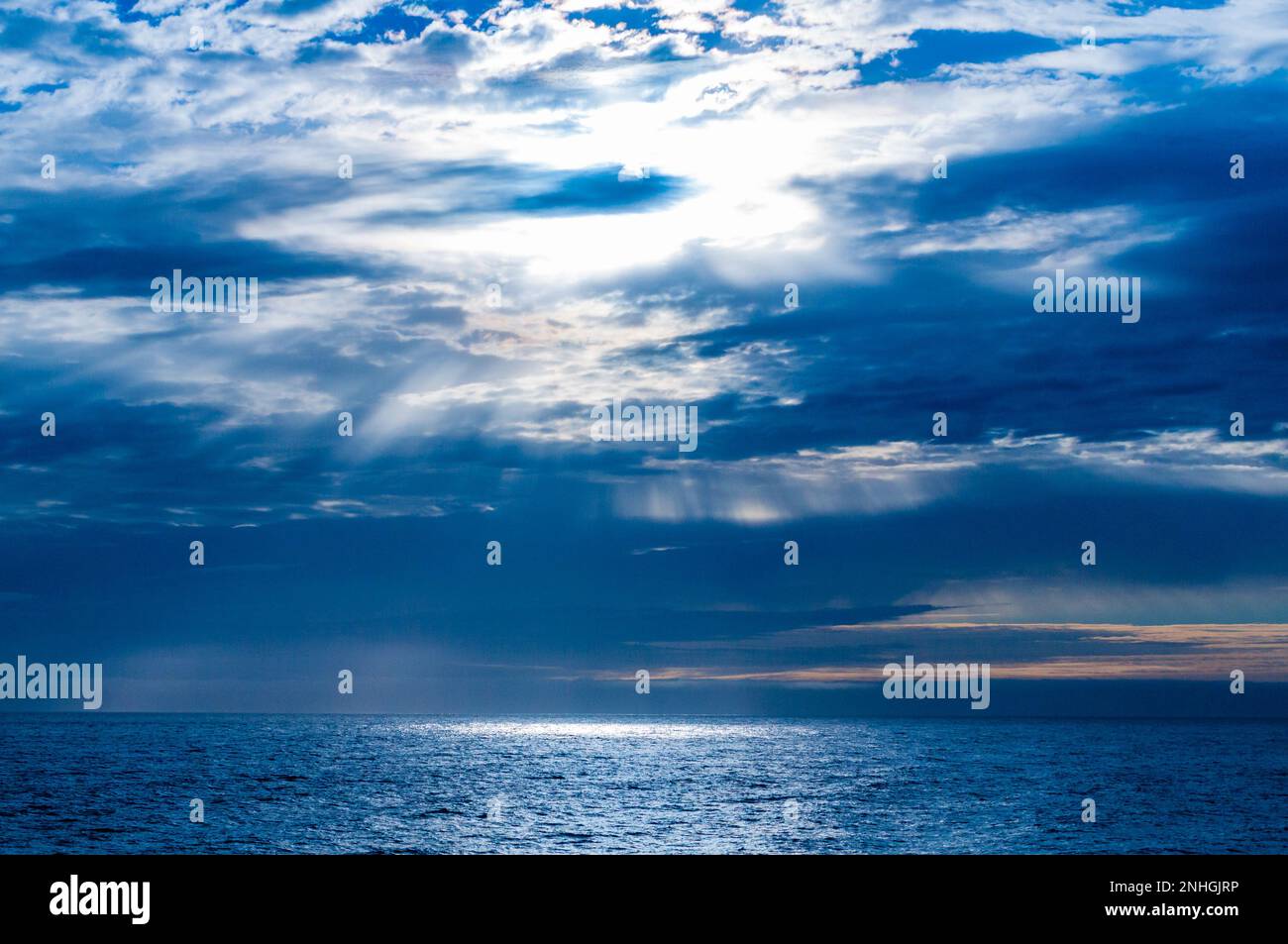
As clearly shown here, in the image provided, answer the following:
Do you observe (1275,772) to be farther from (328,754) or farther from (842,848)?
(328,754)

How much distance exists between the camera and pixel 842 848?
54594 mm

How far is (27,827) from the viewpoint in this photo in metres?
63.6

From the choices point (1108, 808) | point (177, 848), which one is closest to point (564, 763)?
point (1108, 808)

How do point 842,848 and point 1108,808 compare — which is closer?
point 842,848
